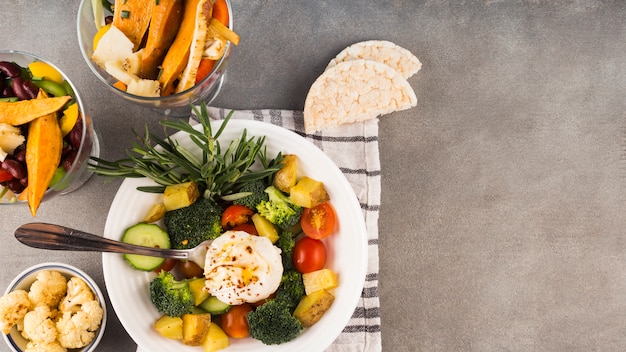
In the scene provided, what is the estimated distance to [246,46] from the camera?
2.43m

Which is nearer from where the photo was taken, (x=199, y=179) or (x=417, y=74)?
(x=199, y=179)

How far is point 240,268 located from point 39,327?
0.78 meters

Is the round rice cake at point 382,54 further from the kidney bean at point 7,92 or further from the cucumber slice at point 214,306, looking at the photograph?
the kidney bean at point 7,92

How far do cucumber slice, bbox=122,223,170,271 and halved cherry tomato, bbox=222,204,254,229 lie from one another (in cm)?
24

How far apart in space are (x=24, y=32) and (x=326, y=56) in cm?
130

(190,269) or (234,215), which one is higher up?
(234,215)

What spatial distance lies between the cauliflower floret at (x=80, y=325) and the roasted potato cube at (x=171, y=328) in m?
0.25

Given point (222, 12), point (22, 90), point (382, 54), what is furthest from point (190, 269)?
point (382, 54)

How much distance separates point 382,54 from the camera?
2.39 meters

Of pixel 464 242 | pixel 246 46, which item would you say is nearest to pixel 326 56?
pixel 246 46

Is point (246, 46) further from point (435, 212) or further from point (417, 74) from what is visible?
point (435, 212)

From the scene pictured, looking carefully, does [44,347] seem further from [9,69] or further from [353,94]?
[353,94]

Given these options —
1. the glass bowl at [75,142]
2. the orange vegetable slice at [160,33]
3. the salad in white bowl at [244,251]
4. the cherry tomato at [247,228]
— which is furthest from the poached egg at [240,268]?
the orange vegetable slice at [160,33]

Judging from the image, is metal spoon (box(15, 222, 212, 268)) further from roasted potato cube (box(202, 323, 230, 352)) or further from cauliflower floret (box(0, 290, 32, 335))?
roasted potato cube (box(202, 323, 230, 352))
